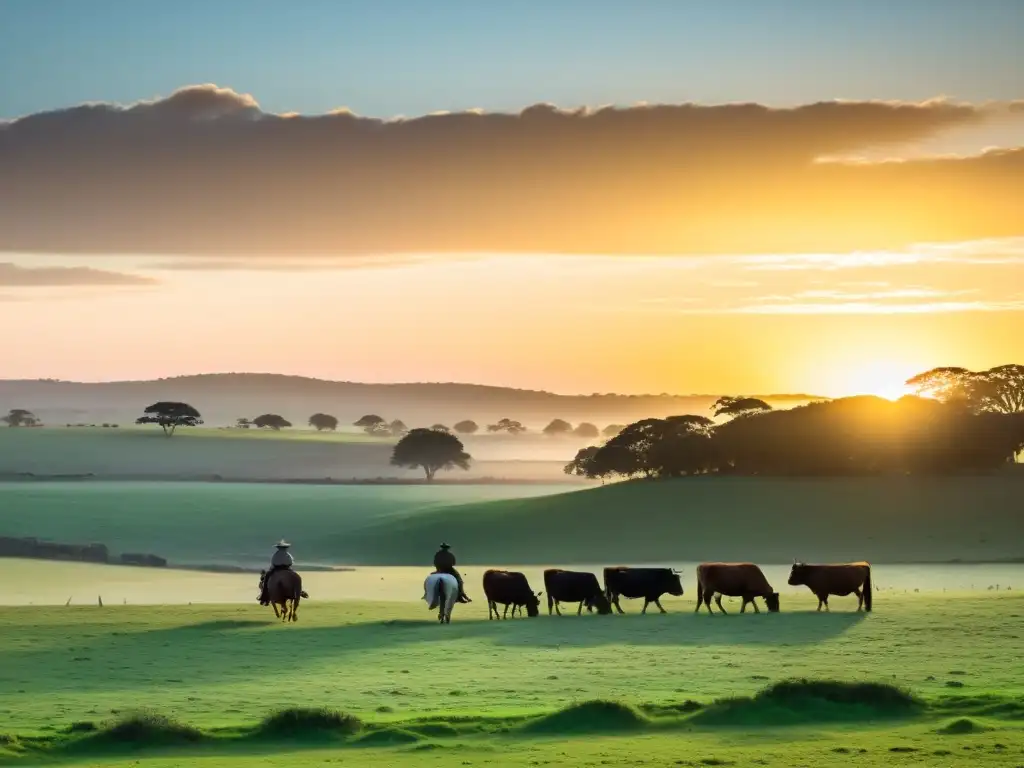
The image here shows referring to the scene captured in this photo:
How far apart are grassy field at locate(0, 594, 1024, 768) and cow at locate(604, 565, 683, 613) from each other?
2346mm

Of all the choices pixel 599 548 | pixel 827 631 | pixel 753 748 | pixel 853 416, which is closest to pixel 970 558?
pixel 599 548

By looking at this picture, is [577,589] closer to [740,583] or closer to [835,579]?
[740,583]

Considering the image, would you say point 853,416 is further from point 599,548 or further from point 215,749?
point 215,749

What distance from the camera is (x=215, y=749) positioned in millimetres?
21141

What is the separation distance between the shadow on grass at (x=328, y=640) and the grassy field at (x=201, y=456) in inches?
4320

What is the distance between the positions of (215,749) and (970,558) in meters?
58.1

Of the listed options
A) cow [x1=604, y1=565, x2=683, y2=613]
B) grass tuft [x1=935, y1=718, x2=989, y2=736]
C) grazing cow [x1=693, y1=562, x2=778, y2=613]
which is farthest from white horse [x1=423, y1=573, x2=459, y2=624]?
grass tuft [x1=935, y1=718, x2=989, y2=736]

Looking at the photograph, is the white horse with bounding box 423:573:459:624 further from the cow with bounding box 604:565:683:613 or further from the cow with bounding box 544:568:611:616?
the cow with bounding box 604:565:683:613

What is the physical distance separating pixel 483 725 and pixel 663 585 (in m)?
20.3

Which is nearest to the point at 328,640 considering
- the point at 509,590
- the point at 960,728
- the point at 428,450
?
the point at 509,590

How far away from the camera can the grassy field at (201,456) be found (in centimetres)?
15700

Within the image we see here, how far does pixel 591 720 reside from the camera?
22.6 m

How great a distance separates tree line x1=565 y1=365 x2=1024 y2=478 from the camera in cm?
9244

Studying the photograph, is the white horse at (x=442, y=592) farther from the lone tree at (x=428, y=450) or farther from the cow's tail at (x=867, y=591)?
the lone tree at (x=428, y=450)
